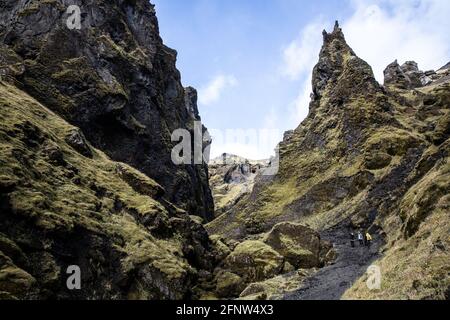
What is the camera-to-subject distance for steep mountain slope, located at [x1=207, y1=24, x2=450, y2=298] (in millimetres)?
34844

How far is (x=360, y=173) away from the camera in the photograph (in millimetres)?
66375

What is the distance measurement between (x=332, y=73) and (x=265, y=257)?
183 feet

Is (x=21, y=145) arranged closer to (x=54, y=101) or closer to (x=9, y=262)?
(x=9, y=262)

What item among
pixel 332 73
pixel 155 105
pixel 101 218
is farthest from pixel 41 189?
pixel 332 73

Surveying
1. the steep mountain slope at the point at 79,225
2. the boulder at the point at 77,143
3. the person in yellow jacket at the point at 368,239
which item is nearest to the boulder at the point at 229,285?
the steep mountain slope at the point at 79,225

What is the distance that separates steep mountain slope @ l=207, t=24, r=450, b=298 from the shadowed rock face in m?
17.3

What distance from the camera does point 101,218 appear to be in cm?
4244

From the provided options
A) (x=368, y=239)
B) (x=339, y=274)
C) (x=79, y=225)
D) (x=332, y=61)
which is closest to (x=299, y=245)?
(x=368, y=239)

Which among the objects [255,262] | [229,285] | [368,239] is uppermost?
[368,239]

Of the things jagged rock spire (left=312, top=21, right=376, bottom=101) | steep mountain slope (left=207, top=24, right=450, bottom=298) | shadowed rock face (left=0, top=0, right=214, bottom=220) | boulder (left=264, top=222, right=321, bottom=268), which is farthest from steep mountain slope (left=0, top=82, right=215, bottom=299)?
jagged rock spire (left=312, top=21, right=376, bottom=101)

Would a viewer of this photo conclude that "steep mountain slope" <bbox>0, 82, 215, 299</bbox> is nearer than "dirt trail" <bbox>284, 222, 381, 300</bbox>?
Yes

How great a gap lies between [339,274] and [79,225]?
2240cm

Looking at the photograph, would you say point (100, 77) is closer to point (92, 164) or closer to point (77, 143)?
point (77, 143)

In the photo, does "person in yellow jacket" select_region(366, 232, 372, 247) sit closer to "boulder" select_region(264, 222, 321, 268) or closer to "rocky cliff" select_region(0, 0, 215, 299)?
"boulder" select_region(264, 222, 321, 268)
